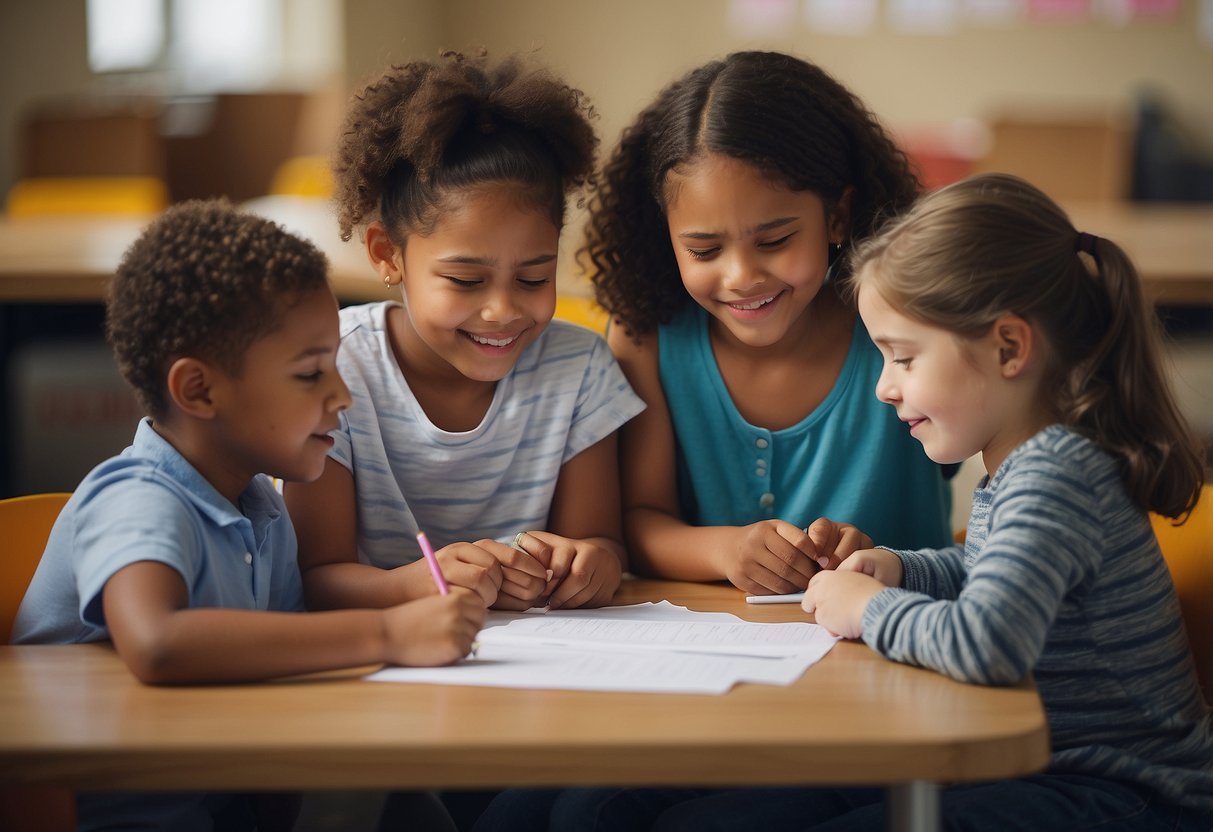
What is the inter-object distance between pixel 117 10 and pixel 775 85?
5897 millimetres

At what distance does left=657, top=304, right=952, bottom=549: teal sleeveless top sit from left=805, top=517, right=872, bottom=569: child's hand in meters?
0.25

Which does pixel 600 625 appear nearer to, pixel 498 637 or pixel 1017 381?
pixel 498 637

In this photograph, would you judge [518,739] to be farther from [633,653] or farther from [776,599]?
[776,599]

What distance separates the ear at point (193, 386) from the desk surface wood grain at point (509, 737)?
0.28 metres

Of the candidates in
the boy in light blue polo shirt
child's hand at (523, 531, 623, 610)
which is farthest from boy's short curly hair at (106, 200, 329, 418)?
child's hand at (523, 531, 623, 610)

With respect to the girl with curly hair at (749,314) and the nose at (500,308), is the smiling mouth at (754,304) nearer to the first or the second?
the girl with curly hair at (749,314)

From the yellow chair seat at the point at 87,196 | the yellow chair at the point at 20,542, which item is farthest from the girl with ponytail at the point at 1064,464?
the yellow chair seat at the point at 87,196

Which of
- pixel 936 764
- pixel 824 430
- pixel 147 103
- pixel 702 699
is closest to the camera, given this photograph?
pixel 936 764

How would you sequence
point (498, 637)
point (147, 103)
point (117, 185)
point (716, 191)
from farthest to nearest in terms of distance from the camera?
1. point (147, 103)
2. point (117, 185)
3. point (716, 191)
4. point (498, 637)

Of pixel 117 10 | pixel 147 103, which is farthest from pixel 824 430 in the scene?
pixel 117 10

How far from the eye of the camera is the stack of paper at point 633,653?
1.04 meters

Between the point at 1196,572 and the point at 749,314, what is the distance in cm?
55

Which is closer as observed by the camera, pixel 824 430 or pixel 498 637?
pixel 498 637

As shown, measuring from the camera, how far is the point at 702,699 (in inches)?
39.2
